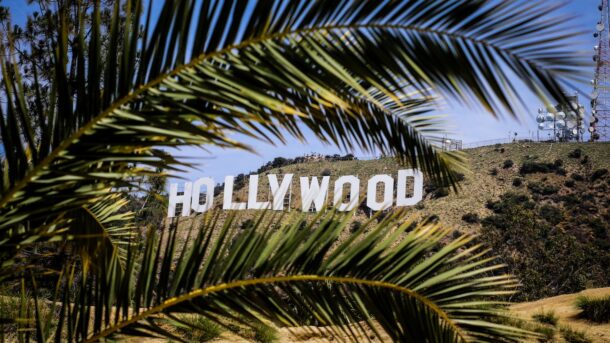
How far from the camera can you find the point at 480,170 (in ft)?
174

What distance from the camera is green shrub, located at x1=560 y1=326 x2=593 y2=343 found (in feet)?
31.6

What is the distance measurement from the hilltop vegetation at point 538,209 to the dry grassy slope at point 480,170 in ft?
0.26

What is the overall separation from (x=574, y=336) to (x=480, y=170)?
147 ft

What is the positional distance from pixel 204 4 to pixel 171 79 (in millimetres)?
272

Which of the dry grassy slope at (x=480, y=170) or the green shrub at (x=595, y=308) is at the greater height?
the dry grassy slope at (x=480, y=170)

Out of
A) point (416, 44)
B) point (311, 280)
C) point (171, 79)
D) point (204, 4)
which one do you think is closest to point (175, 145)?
point (171, 79)

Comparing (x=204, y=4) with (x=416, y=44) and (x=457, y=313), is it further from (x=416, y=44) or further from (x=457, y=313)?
(x=457, y=313)

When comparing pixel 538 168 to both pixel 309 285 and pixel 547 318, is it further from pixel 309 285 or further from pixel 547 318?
pixel 309 285

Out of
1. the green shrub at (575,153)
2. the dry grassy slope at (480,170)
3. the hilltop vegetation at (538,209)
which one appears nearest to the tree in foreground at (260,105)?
the hilltop vegetation at (538,209)

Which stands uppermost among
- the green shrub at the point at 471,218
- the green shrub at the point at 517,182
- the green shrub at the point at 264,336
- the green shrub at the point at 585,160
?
the green shrub at the point at 585,160

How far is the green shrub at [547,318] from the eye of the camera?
426 inches

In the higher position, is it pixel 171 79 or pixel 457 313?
pixel 171 79

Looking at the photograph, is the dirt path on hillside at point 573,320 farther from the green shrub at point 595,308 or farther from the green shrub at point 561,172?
the green shrub at point 561,172

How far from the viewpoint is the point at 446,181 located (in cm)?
406
